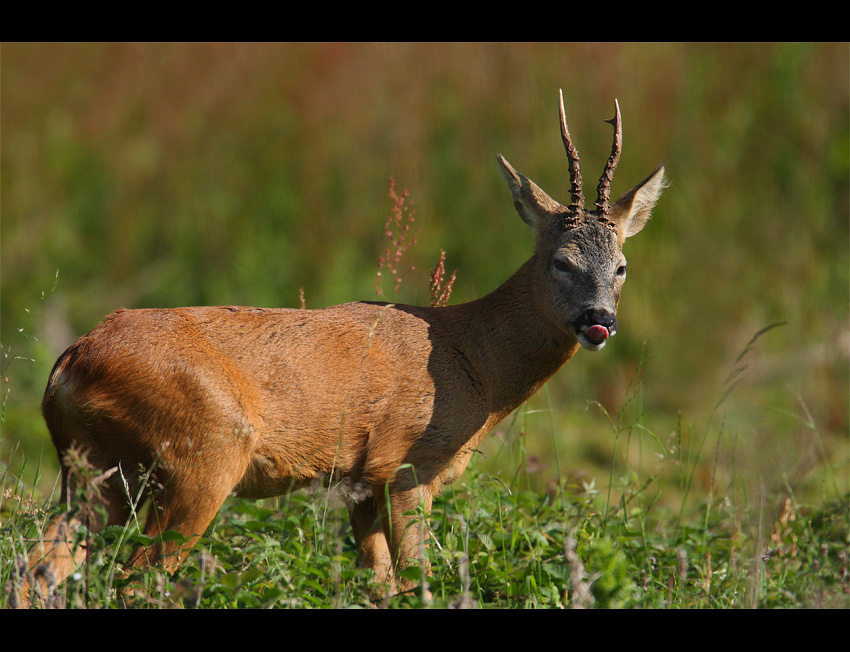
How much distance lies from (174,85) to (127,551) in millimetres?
9850

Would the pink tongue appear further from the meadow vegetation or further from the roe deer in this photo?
the meadow vegetation

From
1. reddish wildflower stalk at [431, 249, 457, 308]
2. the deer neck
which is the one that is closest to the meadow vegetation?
reddish wildflower stalk at [431, 249, 457, 308]

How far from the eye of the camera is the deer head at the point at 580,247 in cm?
529

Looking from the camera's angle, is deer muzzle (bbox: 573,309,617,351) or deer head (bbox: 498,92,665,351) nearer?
deer muzzle (bbox: 573,309,617,351)

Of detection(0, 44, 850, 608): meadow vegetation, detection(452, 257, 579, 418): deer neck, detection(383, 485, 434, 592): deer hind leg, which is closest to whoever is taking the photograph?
detection(383, 485, 434, 592): deer hind leg

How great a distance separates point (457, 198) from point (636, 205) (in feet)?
22.1

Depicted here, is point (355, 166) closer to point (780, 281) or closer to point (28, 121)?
point (28, 121)

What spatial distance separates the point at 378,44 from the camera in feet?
46.9

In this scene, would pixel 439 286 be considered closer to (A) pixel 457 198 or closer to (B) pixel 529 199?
(B) pixel 529 199

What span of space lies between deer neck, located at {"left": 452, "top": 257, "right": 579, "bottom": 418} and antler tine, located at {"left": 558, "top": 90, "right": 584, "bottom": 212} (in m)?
0.45

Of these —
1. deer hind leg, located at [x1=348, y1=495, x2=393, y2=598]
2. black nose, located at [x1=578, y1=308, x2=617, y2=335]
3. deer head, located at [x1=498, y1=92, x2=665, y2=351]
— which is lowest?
deer hind leg, located at [x1=348, y1=495, x2=393, y2=598]

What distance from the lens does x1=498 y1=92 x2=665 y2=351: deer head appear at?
529 cm

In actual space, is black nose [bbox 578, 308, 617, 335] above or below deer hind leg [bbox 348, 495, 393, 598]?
above

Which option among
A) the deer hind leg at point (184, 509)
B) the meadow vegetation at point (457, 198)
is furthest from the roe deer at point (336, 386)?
the meadow vegetation at point (457, 198)
